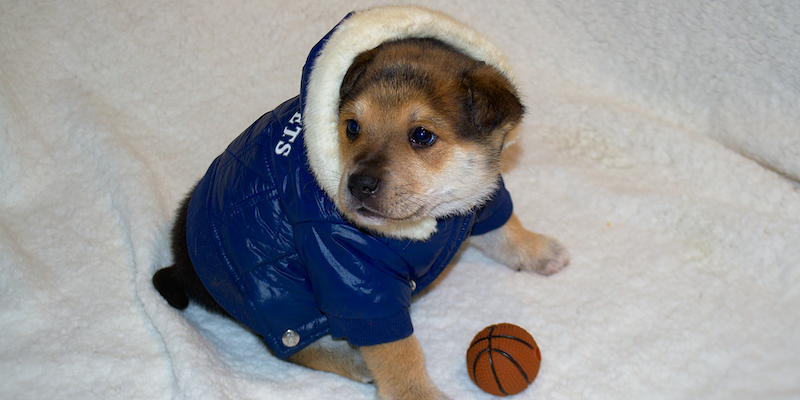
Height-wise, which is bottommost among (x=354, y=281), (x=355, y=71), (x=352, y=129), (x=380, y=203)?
(x=354, y=281)

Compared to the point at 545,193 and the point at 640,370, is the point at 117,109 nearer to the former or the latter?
the point at 545,193

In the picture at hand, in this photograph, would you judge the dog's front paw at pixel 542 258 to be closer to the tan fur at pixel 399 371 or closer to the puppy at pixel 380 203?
the puppy at pixel 380 203

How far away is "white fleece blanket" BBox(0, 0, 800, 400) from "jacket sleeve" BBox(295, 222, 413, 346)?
57 cm

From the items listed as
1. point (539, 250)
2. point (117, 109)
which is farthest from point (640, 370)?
point (117, 109)

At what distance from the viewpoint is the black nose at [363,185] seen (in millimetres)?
3186

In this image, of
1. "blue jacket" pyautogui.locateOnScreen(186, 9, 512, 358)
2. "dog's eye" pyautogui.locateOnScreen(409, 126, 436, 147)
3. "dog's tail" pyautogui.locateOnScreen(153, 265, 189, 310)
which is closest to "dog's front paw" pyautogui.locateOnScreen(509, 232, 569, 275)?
"blue jacket" pyautogui.locateOnScreen(186, 9, 512, 358)

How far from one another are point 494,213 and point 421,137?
100 centimetres

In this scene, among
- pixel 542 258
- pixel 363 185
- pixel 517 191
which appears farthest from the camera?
pixel 517 191

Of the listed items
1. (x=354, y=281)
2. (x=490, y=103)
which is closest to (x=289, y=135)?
(x=354, y=281)

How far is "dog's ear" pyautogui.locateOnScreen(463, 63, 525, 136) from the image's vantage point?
3.27m

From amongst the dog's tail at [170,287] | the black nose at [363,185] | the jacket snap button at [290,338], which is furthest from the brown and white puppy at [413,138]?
the dog's tail at [170,287]

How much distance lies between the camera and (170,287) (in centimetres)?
402

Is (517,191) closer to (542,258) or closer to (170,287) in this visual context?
(542,258)

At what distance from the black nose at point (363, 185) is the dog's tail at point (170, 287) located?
1.47 meters
